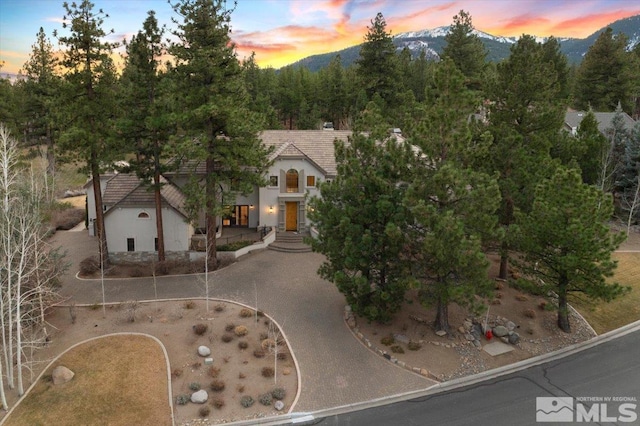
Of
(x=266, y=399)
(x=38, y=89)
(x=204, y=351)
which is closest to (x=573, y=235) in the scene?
(x=266, y=399)

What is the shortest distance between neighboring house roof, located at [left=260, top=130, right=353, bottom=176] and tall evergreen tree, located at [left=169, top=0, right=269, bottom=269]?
20.8 ft

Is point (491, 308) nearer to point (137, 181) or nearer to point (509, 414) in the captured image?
point (509, 414)

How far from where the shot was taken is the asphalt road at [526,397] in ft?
52.9

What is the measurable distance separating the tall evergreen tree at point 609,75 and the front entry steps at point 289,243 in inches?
2193

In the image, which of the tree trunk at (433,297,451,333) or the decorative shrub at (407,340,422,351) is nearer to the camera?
the decorative shrub at (407,340,422,351)

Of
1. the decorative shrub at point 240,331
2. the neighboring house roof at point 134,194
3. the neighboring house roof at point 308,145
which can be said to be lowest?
the decorative shrub at point 240,331

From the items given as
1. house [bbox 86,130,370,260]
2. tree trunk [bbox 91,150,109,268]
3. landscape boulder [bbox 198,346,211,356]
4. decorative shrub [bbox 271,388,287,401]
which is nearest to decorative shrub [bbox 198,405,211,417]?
decorative shrub [bbox 271,388,287,401]

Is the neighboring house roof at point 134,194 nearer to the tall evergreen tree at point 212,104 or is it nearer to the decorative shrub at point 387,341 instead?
the tall evergreen tree at point 212,104

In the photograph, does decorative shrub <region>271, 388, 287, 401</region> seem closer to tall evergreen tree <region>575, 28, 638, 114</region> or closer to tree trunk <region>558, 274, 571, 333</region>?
tree trunk <region>558, 274, 571, 333</region>

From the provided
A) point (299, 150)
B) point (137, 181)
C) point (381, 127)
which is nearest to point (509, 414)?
point (381, 127)

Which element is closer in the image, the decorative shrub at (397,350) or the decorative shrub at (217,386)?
the decorative shrub at (217,386)

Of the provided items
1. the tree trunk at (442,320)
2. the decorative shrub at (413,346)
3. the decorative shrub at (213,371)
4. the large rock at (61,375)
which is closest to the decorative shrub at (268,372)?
the decorative shrub at (213,371)

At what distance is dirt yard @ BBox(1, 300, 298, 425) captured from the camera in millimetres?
16984

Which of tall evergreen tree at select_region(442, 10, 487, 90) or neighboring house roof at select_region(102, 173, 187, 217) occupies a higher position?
tall evergreen tree at select_region(442, 10, 487, 90)
